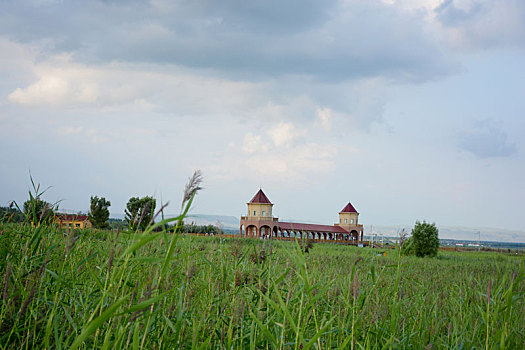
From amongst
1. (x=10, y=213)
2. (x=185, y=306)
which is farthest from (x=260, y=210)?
(x=185, y=306)

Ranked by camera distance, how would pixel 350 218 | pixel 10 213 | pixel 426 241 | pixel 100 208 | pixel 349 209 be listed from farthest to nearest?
pixel 349 209
pixel 350 218
pixel 100 208
pixel 426 241
pixel 10 213

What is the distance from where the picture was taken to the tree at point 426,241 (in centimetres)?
1941

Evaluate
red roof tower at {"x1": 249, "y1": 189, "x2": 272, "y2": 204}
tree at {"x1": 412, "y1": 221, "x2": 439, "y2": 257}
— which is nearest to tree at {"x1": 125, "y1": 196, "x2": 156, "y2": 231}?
tree at {"x1": 412, "y1": 221, "x2": 439, "y2": 257}

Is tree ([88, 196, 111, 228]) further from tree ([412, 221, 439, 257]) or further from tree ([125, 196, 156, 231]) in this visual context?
tree ([125, 196, 156, 231])

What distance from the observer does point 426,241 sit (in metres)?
19.5

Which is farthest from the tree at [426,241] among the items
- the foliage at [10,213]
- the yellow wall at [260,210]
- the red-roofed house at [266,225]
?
the yellow wall at [260,210]

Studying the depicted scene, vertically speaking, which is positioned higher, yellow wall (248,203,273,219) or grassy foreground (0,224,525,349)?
yellow wall (248,203,273,219)

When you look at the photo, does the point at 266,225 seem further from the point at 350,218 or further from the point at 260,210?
the point at 350,218

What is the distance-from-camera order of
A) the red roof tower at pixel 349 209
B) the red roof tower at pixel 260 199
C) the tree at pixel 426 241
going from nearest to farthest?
1. the tree at pixel 426 241
2. the red roof tower at pixel 260 199
3. the red roof tower at pixel 349 209

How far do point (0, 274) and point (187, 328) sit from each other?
1.27 meters

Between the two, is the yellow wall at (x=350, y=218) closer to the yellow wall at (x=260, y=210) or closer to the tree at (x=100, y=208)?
the yellow wall at (x=260, y=210)

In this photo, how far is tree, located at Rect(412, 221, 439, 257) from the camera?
63.7ft

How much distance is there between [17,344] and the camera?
1983 mm

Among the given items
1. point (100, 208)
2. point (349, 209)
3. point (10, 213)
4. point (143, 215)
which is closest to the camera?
point (143, 215)
